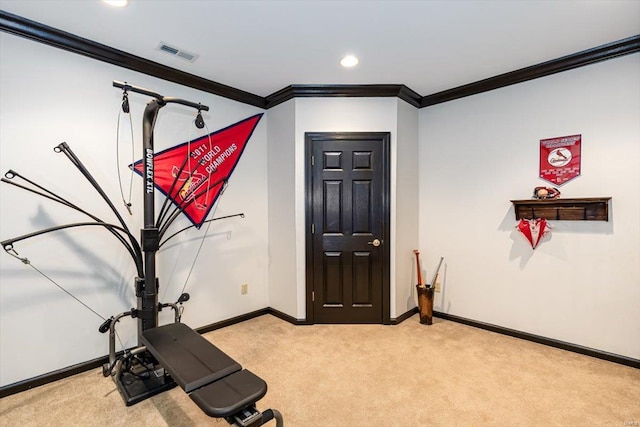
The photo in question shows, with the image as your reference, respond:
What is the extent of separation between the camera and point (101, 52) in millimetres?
2506

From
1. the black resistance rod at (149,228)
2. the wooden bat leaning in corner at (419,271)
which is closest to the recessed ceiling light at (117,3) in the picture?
the black resistance rod at (149,228)

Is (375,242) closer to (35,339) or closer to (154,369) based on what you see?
(154,369)

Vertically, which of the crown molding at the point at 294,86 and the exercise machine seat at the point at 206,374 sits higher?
the crown molding at the point at 294,86

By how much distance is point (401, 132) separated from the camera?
349 centimetres

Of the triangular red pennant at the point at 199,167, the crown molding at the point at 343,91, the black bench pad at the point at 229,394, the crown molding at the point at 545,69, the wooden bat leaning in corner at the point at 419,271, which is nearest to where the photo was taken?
the black bench pad at the point at 229,394

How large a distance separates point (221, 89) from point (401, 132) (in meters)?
1.99

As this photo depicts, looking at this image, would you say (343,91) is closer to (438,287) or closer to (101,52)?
(101,52)

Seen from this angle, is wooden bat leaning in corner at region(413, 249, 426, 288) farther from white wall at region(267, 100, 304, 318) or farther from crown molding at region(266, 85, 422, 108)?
crown molding at region(266, 85, 422, 108)

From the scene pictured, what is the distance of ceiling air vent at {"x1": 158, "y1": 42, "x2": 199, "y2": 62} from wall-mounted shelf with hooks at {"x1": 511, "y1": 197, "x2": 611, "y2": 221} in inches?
128

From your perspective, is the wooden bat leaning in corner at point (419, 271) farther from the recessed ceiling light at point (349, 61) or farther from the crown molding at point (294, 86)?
the recessed ceiling light at point (349, 61)

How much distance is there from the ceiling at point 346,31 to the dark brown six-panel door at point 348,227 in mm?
788

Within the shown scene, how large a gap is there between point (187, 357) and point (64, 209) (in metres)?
1.57

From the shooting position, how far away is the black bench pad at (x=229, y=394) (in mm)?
1405

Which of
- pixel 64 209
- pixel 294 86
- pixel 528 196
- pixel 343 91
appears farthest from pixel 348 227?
pixel 64 209
